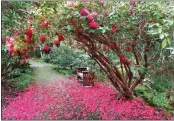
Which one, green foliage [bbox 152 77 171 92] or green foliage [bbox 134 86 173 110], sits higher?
green foliage [bbox 152 77 171 92]

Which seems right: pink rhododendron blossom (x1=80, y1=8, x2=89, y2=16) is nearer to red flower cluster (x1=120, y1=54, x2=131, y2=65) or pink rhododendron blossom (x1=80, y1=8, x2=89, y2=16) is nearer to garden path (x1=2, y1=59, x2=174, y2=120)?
red flower cluster (x1=120, y1=54, x2=131, y2=65)

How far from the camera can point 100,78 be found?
1035cm

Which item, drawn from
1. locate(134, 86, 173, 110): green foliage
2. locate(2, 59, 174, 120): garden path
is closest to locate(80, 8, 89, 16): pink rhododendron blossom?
locate(2, 59, 174, 120): garden path

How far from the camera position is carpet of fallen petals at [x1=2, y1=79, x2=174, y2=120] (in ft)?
19.2

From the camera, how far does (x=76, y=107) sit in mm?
6398

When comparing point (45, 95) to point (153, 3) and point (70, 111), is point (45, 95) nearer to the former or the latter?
A: point (70, 111)

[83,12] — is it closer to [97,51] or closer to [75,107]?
[97,51]

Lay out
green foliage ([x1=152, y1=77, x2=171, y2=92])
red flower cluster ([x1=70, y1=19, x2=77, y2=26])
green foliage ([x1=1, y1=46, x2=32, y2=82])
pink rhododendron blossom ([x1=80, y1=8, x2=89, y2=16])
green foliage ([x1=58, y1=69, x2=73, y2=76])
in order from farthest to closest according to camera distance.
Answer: green foliage ([x1=58, y1=69, x2=73, y2=76]), green foliage ([x1=1, y1=46, x2=32, y2=82]), green foliage ([x1=152, y1=77, x2=171, y2=92]), red flower cluster ([x1=70, y1=19, x2=77, y2=26]), pink rhododendron blossom ([x1=80, y1=8, x2=89, y2=16])

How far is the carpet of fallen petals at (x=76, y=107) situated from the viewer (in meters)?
5.87

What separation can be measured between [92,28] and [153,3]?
1.09m

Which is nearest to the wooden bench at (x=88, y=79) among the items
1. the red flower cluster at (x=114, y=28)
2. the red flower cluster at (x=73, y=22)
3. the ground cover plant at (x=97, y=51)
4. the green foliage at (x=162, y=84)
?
the ground cover plant at (x=97, y=51)

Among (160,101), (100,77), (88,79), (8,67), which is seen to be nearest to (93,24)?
(160,101)

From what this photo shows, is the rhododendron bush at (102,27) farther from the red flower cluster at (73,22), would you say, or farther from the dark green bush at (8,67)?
the dark green bush at (8,67)

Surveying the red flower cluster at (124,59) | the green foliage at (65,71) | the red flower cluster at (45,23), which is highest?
the red flower cluster at (45,23)
